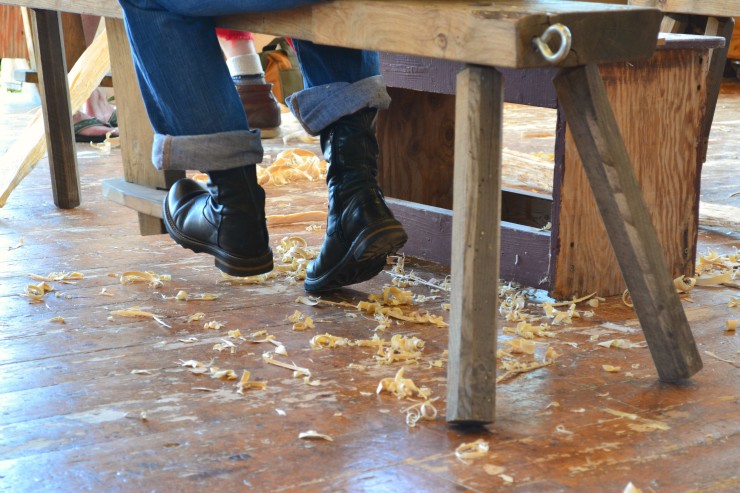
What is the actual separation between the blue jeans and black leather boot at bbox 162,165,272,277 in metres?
0.04

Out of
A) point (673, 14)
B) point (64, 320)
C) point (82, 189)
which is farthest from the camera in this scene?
point (82, 189)

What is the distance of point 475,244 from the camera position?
1059mm

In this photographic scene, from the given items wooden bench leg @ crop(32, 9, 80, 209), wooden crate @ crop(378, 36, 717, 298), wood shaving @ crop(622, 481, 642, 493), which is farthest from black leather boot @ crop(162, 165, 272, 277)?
wooden bench leg @ crop(32, 9, 80, 209)

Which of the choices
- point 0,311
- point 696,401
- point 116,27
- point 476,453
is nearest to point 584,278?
point 696,401

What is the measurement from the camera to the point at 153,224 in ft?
6.79

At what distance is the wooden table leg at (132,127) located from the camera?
2.04 meters

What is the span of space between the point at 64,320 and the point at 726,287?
1.14 metres

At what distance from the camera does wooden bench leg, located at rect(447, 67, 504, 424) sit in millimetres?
1045

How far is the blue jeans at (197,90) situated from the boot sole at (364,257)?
0.68ft

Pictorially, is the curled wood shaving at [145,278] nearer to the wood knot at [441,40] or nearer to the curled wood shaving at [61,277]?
the curled wood shaving at [61,277]

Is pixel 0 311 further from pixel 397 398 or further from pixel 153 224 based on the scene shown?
pixel 397 398

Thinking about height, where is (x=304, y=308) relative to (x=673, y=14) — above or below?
below

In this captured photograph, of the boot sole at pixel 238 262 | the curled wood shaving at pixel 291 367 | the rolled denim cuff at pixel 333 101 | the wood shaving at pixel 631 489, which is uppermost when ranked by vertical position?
the rolled denim cuff at pixel 333 101

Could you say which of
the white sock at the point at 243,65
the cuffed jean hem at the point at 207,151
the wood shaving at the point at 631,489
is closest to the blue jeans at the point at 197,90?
the cuffed jean hem at the point at 207,151
